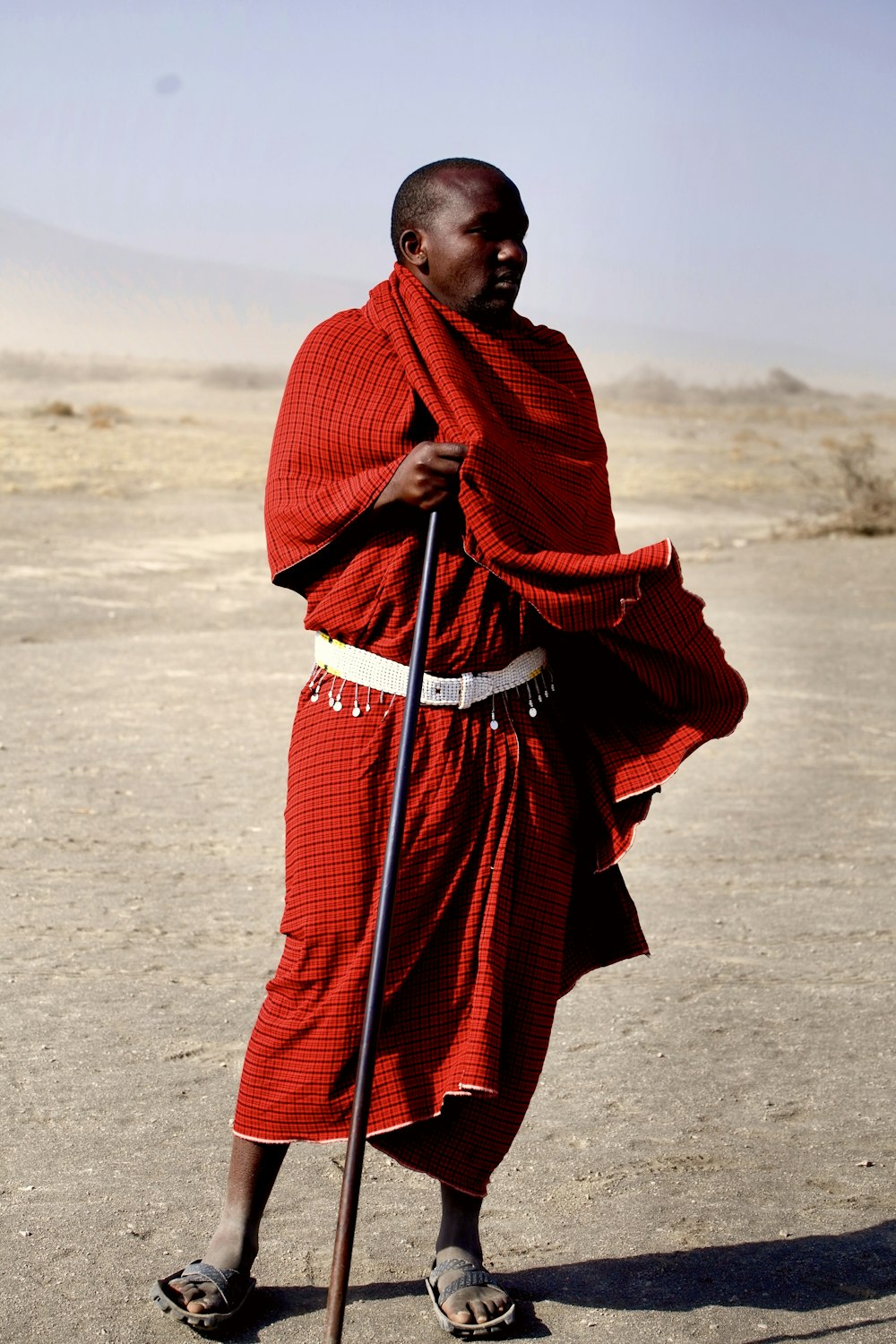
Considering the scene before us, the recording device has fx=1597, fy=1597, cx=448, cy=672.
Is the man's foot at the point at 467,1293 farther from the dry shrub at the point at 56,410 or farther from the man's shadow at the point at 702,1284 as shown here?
the dry shrub at the point at 56,410

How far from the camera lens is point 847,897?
5.64 m

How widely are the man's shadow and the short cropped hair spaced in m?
1.91

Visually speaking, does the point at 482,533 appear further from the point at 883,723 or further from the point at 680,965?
the point at 883,723

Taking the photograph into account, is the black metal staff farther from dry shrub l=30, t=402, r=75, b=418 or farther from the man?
dry shrub l=30, t=402, r=75, b=418

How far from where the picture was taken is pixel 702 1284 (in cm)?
306

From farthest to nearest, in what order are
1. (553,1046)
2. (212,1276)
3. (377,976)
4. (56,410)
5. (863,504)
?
(56,410)
(863,504)
(553,1046)
(212,1276)
(377,976)

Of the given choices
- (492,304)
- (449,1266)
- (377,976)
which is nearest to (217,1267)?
(449,1266)

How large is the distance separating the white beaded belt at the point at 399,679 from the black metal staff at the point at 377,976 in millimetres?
134

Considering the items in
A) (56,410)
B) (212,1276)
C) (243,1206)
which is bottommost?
(56,410)

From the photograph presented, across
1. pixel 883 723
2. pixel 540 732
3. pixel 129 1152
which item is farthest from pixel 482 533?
pixel 883 723

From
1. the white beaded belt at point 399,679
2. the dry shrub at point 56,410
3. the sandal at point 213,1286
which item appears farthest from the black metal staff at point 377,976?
the dry shrub at point 56,410

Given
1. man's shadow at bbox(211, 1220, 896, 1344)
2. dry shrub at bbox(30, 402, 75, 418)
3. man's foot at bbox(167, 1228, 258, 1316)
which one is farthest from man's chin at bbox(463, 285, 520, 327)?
dry shrub at bbox(30, 402, 75, 418)

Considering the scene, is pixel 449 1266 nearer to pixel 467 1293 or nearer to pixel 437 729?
pixel 467 1293

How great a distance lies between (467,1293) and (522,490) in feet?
4.72
